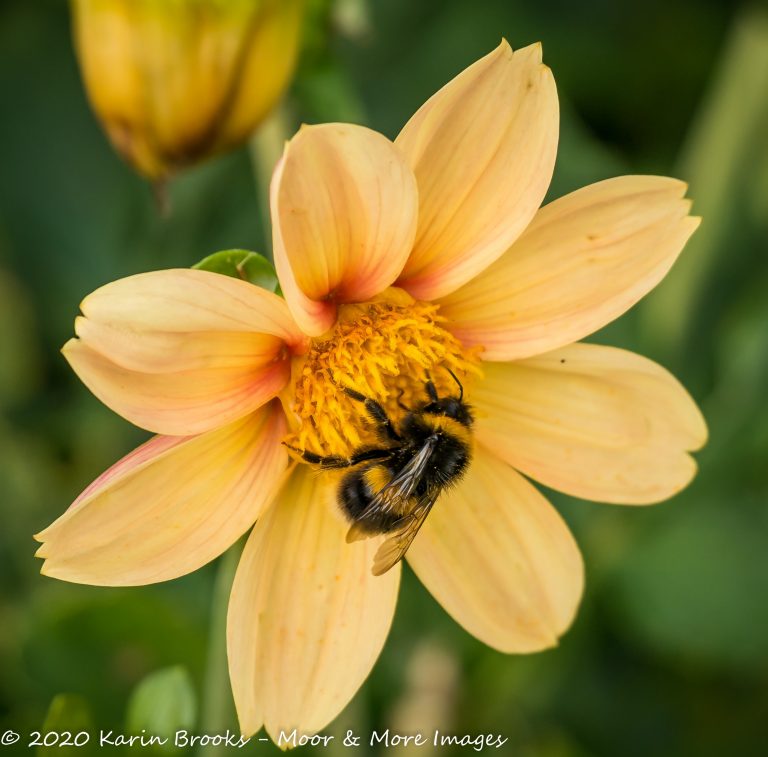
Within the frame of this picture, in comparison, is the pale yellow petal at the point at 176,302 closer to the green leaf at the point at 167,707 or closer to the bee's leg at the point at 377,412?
the bee's leg at the point at 377,412

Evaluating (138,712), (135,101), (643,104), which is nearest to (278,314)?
(135,101)

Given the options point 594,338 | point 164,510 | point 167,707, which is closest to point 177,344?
point 164,510

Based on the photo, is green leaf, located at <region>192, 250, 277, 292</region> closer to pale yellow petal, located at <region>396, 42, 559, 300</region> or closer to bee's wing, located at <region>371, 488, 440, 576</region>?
pale yellow petal, located at <region>396, 42, 559, 300</region>

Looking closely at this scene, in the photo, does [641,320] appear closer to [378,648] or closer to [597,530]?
[597,530]

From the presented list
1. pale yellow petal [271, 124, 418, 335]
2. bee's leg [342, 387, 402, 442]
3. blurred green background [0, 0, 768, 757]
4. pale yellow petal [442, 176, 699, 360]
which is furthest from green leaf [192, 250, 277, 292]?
blurred green background [0, 0, 768, 757]

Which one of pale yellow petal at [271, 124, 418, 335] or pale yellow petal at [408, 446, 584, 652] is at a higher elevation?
pale yellow petal at [271, 124, 418, 335]

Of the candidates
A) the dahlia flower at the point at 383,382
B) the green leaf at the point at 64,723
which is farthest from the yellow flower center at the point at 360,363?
the green leaf at the point at 64,723
